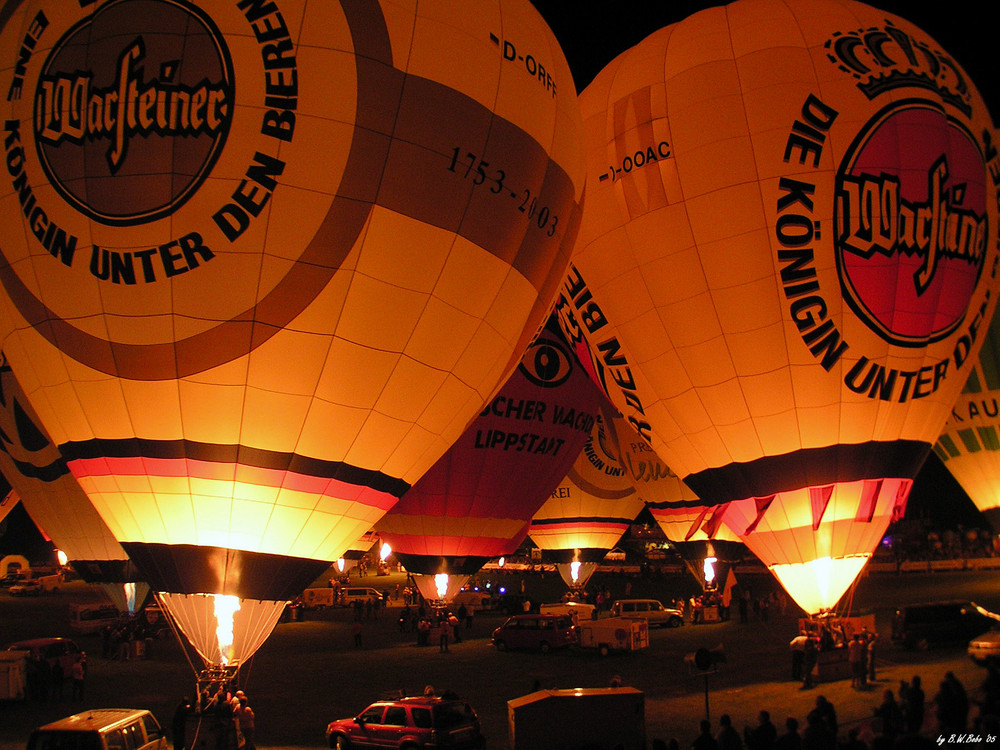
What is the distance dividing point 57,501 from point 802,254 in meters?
15.0

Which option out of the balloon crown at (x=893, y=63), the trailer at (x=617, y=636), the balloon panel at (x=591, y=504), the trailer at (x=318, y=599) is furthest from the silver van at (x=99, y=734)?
the trailer at (x=318, y=599)

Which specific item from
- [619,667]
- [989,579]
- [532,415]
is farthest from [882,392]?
[989,579]

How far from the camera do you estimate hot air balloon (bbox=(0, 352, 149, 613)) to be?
15.8 meters

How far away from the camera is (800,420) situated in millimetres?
10086

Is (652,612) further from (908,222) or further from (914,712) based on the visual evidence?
(914,712)

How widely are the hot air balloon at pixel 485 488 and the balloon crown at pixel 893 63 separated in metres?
7.94

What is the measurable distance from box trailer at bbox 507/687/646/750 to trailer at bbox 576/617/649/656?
798cm

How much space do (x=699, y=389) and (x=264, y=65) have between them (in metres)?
6.69

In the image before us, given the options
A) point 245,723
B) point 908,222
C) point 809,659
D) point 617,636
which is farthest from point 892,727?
point 617,636

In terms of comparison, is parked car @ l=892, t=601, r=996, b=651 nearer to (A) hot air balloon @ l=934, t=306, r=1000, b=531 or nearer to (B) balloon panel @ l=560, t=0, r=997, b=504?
(B) balloon panel @ l=560, t=0, r=997, b=504

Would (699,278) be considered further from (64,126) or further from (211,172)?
(64,126)

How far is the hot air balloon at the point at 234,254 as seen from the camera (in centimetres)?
671

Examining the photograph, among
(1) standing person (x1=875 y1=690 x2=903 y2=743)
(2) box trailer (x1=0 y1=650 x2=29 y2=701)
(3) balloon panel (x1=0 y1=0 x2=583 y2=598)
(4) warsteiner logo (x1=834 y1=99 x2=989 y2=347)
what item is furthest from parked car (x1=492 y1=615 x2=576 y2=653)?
(1) standing person (x1=875 y1=690 x2=903 y2=743)

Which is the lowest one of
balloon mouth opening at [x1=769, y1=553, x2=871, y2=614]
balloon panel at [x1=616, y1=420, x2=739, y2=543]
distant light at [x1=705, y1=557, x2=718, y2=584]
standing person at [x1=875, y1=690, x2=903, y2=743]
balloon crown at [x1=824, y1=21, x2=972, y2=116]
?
standing person at [x1=875, y1=690, x2=903, y2=743]
